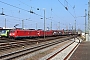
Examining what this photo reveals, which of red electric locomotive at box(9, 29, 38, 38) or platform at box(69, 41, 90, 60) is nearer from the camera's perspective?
platform at box(69, 41, 90, 60)

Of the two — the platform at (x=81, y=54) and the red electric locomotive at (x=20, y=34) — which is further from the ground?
the red electric locomotive at (x=20, y=34)

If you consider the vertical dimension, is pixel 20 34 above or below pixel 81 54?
above

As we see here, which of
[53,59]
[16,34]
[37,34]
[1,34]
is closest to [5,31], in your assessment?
[1,34]

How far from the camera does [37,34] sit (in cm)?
6656

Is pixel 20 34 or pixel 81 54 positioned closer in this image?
pixel 81 54

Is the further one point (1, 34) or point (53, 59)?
point (1, 34)

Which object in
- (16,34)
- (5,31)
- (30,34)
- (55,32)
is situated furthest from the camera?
(55,32)

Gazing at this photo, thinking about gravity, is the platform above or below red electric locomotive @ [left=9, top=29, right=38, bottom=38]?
below

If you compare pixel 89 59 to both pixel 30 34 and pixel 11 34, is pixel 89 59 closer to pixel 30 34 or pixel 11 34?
pixel 11 34

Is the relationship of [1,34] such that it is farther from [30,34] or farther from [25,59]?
[25,59]

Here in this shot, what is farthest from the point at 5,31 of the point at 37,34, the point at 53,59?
the point at 53,59

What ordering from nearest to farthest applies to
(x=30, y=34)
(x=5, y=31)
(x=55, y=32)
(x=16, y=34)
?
(x=16, y=34) → (x=5, y=31) → (x=30, y=34) → (x=55, y=32)

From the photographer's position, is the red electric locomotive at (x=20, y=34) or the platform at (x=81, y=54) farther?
the red electric locomotive at (x=20, y=34)

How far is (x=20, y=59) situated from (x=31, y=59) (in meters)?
0.91
